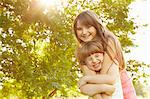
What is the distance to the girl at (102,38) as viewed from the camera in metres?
2.99

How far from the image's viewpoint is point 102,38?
303cm

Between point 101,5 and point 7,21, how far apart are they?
463cm

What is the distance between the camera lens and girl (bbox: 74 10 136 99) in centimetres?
299

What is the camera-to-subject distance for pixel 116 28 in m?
15.8

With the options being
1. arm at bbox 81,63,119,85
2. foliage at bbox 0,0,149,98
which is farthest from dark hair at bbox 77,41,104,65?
foliage at bbox 0,0,149,98

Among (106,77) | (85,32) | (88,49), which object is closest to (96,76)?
(106,77)

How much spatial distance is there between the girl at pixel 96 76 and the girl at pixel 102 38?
0.11ft

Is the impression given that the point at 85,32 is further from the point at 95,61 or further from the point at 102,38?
the point at 95,61

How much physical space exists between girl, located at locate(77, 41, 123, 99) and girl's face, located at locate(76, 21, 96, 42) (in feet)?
0.19

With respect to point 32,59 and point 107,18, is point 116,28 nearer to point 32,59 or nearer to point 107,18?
point 107,18

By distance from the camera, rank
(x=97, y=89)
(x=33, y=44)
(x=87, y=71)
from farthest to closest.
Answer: (x=33, y=44), (x=87, y=71), (x=97, y=89)

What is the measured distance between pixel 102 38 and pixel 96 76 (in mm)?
270

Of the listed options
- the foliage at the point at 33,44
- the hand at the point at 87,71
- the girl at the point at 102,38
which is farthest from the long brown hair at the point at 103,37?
the foliage at the point at 33,44

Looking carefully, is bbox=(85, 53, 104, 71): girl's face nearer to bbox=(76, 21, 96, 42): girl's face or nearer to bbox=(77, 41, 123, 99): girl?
bbox=(77, 41, 123, 99): girl
